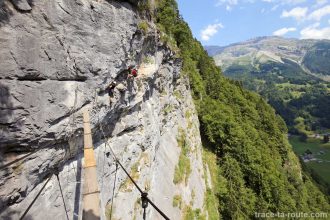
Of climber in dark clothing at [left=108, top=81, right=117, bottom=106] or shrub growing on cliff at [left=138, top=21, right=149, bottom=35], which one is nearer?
climber in dark clothing at [left=108, top=81, right=117, bottom=106]

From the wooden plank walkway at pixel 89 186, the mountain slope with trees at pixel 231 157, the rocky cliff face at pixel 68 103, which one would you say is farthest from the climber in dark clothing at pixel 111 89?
the mountain slope with trees at pixel 231 157

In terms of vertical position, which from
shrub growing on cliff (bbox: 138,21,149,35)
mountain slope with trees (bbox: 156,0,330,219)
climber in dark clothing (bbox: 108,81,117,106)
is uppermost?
shrub growing on cliff (bbox: 138,21,149,35)

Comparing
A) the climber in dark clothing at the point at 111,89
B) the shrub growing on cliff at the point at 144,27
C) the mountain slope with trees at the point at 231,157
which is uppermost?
the shrub growing on cliff at the point at 144,27

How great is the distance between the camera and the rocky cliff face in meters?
10.3

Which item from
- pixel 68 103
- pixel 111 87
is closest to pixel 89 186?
pixel 68 103

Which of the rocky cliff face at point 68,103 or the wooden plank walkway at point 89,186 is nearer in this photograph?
the wooden plank walkway at point 89,186

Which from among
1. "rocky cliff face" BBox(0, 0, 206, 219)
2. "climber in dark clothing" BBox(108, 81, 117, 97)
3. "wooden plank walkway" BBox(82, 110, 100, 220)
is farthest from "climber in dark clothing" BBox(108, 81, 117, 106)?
"wooden plank walkway" BBox(82, 110, 100, 220)

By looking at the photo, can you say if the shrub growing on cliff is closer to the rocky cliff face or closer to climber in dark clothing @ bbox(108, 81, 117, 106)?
the rocky cliff face

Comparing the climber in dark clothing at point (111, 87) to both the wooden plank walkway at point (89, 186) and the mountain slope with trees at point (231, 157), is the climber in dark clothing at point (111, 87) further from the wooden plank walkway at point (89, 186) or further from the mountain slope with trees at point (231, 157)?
the mountain slope with trees at point (231, 157)

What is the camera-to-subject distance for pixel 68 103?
12.5 m

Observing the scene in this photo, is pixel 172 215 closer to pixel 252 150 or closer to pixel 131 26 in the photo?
pixel 131 26

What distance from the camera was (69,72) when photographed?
12.6 metres

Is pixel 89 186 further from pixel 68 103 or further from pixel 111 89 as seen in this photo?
pixel 111 89

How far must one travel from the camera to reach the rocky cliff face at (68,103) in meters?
10.3
